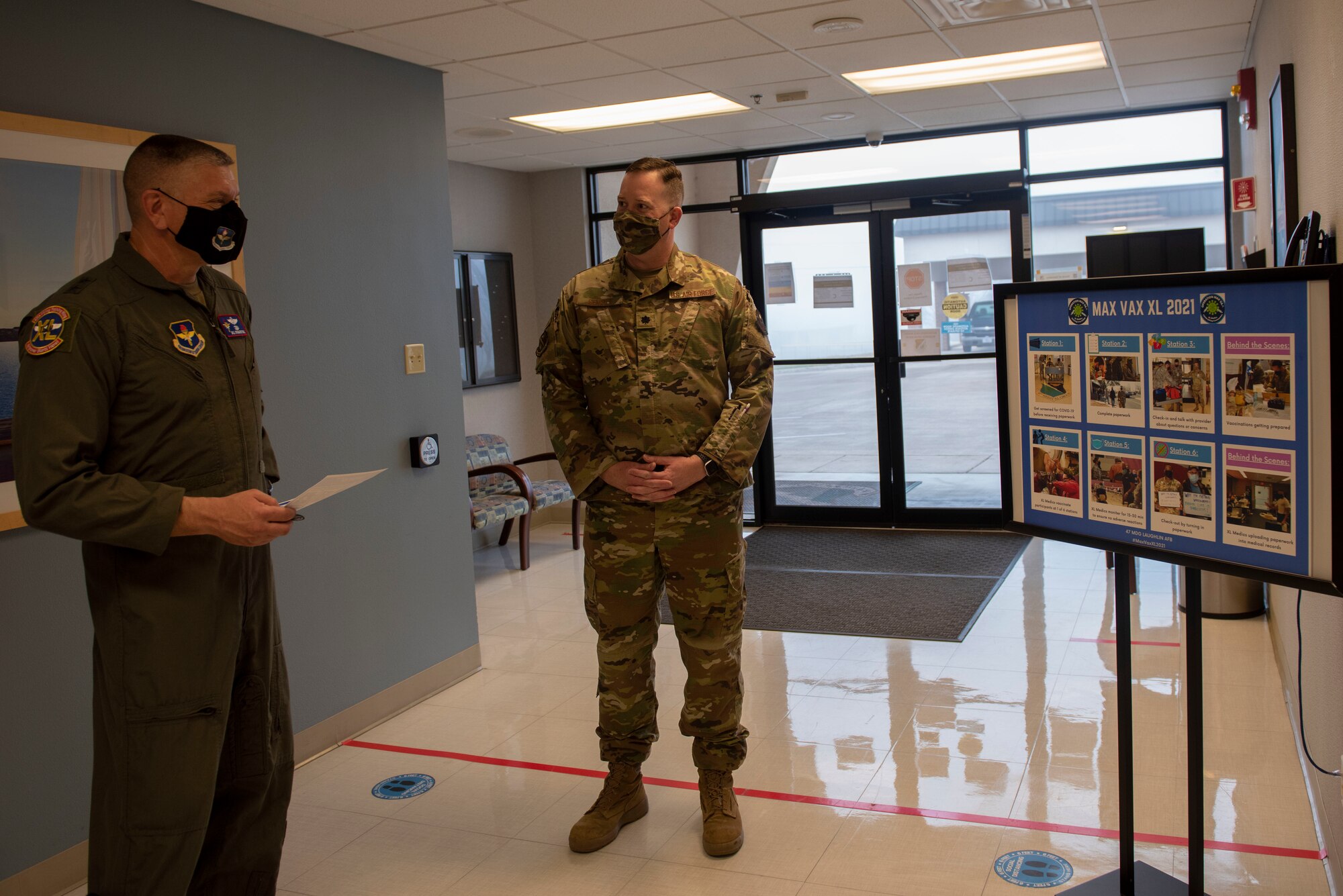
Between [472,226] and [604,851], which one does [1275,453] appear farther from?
[472,226]

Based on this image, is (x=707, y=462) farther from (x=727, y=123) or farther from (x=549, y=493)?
(x=549, y=493)

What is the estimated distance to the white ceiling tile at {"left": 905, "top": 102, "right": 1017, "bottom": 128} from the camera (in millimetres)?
6266

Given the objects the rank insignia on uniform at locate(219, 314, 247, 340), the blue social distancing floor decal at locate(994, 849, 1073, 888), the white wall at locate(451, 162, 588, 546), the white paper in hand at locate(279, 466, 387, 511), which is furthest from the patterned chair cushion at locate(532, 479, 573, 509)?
the white paper in hand at locate(279, 466, 387, 511)

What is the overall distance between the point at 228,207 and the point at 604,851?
1.93 m

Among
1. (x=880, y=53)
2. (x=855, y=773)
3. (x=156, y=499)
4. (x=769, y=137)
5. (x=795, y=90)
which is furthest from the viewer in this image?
(x=769, y=137)

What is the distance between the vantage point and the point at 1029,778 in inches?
128

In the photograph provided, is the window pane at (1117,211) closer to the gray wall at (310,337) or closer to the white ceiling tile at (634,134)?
the white ceiling tile at (634,134)

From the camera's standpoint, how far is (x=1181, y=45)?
4.94 m

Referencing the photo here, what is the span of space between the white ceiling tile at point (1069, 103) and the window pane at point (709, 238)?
2.10m

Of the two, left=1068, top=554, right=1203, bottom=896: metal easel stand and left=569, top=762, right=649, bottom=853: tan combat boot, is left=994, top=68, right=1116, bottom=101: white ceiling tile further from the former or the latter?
left=569, top=762, right=649, bottom=853: tan combat boot

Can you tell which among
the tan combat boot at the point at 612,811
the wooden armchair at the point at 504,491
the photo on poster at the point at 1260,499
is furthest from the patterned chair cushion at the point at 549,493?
the photo on poster at the point at 1260,499

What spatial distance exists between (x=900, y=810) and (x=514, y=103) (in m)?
3.87

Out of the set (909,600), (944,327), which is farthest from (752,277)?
(909,600)

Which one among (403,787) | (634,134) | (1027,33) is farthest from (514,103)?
(403,787)
